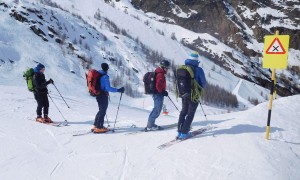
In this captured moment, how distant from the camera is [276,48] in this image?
7.77m

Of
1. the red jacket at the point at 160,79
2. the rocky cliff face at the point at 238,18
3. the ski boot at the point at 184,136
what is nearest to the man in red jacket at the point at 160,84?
the red jacket at the point at 160,79

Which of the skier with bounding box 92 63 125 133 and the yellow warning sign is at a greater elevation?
the yellow warning sign

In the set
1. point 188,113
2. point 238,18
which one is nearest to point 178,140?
point 188,113

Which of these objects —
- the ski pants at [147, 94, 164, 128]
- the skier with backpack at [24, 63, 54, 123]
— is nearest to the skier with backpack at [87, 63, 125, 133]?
the ski pants at [147, 94, 164, 128]

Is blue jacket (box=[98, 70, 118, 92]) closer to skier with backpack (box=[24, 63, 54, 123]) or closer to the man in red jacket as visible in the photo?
the man in red jacket

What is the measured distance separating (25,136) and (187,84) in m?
4.71

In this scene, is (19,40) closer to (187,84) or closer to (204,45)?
(187,84)

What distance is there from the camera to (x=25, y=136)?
938 cm

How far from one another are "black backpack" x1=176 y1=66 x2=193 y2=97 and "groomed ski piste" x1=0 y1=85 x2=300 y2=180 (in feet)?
3.93

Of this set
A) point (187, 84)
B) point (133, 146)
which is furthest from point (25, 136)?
point (187, 84)

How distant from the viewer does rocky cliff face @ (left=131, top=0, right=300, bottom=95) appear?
8288 cm

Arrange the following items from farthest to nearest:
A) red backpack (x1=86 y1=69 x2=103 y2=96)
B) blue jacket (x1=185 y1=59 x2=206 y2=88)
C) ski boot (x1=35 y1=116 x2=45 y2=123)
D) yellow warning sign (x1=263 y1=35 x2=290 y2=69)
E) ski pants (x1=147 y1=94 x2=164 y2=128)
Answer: ski boot (x1=35 y1=116 x2=45 y2=123) → ski pants (x1=147 y1=94 x2=164 y2=128) → red backpack (x1=86 y1=69 x2=103 y2=96) → blue jacket (x1=185 y1=59 x2=206 y2=88) → yellow warning sign (x1=263 y1=35 x2=290 y2=69)

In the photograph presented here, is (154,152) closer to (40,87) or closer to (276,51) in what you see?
(276,51)

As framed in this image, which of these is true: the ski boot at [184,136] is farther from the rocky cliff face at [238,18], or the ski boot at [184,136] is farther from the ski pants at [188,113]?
the rocky cliff face at [238,18]
